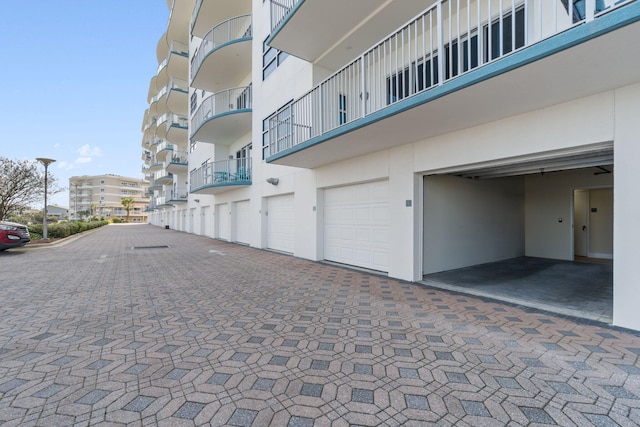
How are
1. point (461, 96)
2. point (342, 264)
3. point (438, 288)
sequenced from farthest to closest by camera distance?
1. point (342, 264)
2. point (438, 288)
3. point (461, 96)

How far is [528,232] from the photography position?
36.2 ft

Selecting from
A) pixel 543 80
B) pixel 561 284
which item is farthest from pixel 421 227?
pixel 543 80

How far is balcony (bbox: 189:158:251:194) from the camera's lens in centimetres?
1466

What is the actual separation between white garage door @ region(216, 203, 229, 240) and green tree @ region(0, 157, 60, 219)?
42.5ft

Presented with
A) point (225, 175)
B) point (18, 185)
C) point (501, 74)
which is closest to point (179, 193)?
point (18, 185)

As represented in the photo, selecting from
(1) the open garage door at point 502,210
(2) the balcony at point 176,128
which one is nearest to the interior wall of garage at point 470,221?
(1) the open garage door at point 502,210

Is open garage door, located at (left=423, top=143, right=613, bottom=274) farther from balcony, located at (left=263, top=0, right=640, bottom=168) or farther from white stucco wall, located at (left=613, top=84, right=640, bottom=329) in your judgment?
white stucco wall, located at (left=613, top=84, right=640, bottom=329)

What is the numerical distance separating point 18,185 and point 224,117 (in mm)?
16247

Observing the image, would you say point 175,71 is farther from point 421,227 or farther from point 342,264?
point 421,227

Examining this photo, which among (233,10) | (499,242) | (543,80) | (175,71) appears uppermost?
(175,71)

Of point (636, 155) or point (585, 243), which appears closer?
point (636, 155)

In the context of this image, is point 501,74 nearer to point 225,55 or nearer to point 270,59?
point 270,59

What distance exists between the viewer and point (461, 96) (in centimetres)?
441

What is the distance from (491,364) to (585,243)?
36.8 ft
